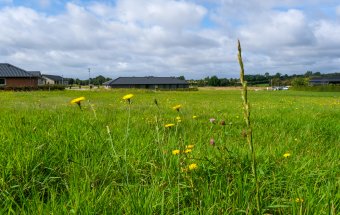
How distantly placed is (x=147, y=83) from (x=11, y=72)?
61470 mm

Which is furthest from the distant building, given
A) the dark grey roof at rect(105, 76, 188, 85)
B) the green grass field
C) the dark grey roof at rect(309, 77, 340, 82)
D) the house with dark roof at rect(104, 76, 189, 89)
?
the green grass field

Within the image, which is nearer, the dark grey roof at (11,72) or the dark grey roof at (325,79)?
the dark grey roof at (11,72)

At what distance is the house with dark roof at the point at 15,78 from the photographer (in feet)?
188

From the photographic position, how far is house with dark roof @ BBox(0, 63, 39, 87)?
57.3 m

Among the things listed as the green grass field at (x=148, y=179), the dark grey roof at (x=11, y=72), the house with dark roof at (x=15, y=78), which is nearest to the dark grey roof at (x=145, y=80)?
the dark grey roof at (x=11, y=72)

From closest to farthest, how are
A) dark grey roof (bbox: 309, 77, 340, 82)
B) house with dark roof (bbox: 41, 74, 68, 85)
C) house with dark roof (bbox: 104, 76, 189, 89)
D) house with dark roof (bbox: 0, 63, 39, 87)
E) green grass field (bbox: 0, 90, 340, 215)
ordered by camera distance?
green grass field (bbox: 0, 90, 340, 215) < house with dark roof (bbox: 0, 63, 39, 87) < house with dark roof (bbox: 104, 76, 189, 89) < dark grey roof (bbox: 309, 77, 340, 82) < house with dark roof (bbox: 41, 74, 68, 85)

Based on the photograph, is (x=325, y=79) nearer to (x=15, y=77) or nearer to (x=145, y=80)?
(x=145, y=80)

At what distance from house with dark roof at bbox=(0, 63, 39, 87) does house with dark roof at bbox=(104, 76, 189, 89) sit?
5626 cm

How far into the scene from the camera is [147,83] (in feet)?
380

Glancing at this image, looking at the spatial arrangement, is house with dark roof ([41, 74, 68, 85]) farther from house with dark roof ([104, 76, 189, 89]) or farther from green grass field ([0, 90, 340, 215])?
green grass field ([0, 90, 340, 215])

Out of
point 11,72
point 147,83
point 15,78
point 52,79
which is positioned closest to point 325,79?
point 147,83

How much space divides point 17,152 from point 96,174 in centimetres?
81

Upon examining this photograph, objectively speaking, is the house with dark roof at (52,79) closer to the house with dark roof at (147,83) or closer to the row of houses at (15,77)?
the house with dark roof at (147,83)

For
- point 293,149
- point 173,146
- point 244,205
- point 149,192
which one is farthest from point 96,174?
point 293,149
